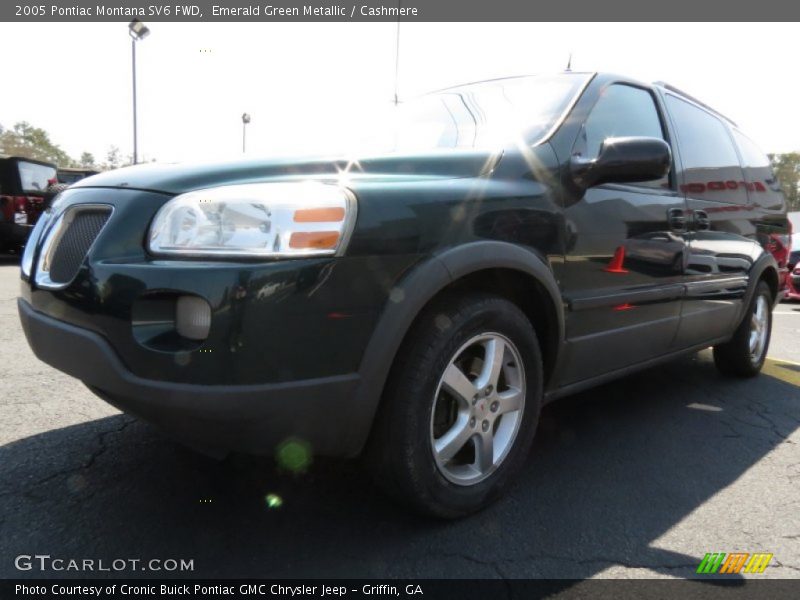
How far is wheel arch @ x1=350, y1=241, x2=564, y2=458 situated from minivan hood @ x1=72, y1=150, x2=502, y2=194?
12.0 inches

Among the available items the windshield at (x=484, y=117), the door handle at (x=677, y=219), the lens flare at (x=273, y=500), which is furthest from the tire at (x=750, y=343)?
the lens flare at (x=273, y=500)

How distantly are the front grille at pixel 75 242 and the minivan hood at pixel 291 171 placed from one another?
0.37 feet

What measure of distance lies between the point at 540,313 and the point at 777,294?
3271mm

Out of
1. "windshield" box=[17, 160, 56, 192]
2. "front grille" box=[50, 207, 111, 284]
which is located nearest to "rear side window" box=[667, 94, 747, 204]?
"front grille" box=[50, 207, 111, 284]

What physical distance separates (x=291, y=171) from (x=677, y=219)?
2072 millimetres

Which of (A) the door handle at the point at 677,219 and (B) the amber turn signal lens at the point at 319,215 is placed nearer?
(B) the amber turn signal lens at the point at 319,215

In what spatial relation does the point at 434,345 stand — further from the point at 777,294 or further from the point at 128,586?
the point at 777,294

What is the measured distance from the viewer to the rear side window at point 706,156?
10.8ft

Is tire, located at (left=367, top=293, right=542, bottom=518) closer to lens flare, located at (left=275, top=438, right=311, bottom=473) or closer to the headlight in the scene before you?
lens flare, located at (left=275, top=438, right=311, bottom=473)

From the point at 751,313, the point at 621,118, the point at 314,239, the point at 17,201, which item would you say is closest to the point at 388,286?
the point at 314,239

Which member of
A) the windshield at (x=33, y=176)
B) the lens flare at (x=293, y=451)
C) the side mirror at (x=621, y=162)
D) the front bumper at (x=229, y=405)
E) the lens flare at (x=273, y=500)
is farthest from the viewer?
the windshield at (x=33, y=176)

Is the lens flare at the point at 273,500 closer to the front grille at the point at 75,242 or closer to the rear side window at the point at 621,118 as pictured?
the front grille at the point at 75,242

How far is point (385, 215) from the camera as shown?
1.74m

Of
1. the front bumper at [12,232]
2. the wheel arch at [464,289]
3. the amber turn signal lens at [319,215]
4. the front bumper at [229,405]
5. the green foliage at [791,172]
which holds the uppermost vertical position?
the green foliage at [791,172]
